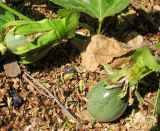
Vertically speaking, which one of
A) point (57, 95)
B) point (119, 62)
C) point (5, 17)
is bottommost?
point (57, 95)

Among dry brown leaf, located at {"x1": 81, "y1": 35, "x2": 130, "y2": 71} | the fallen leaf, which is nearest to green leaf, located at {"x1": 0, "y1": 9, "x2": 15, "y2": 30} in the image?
the fallen leaf

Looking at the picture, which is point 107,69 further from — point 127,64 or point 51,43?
point 51,43

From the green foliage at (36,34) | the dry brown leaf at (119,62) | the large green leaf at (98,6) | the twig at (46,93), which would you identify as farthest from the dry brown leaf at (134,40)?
the twig at (46,93)

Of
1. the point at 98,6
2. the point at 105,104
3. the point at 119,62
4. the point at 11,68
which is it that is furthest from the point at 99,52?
the point at 11,68

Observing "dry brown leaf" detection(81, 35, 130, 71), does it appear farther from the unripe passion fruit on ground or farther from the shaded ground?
the unripe passion fruit on ground

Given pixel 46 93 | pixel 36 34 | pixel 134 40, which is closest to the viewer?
pixel 36 34

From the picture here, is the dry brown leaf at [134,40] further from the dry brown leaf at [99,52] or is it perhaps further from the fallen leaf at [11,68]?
the fallen leaf at [11,68]

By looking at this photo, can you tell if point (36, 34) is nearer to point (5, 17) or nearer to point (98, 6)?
point (5, 17)

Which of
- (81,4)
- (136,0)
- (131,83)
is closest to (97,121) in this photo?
(131,83)
